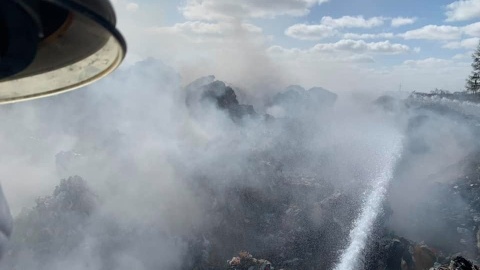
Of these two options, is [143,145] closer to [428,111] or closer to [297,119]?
[297,119]

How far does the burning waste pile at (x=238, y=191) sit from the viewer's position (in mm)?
10883

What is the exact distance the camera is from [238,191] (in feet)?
44.5

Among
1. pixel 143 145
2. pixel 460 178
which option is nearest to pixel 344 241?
pixel 460 178

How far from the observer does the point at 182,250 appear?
36.7 feet

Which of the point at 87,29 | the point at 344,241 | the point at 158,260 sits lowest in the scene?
the point at 158,260

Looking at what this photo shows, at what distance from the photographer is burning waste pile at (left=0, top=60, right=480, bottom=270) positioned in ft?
35.7

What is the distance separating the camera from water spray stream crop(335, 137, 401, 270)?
11352mm

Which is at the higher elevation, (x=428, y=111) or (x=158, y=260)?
(x=428, y=111)

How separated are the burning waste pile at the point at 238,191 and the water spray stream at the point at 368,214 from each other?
0.17ft

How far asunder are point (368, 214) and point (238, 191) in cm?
469

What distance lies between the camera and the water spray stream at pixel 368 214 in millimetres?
11352

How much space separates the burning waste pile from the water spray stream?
0.05m

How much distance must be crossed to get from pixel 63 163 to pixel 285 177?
8347mm

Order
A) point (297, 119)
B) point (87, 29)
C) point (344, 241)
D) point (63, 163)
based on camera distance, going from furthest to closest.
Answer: point (297, 119) → point (63, 163) → point (344, 241) → point (87, 29)
